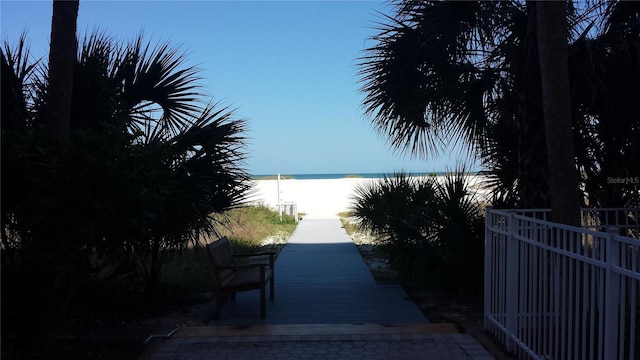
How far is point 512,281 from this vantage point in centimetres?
536

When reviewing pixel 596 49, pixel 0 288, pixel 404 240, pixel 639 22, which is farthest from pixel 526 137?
pixel 0 288

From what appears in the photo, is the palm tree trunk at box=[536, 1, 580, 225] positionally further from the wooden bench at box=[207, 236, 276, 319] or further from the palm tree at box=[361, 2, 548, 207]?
the wooden bench at box=[207, 236, 276, 319]

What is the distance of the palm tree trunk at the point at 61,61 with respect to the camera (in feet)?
17.6

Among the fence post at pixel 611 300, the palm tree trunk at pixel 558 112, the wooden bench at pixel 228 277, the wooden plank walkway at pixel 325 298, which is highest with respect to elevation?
the palm tree trunk at pixel 558 112

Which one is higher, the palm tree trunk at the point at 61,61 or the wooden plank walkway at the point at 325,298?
the palm tree trunk at the point at 61,61

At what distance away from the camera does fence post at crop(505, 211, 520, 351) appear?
17.4ft

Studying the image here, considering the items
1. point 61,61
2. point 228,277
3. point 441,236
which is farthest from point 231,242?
point 61,61

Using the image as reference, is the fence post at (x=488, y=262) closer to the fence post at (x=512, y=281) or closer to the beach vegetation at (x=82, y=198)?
the fence post at (x=512, y=281)

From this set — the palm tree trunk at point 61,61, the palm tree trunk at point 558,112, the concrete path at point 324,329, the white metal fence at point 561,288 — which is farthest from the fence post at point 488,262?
the palm tree trunk at point 61,61

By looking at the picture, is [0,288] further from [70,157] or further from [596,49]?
[596,49]

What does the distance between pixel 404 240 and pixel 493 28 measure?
322cm

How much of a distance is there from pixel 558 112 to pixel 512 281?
1.58 metres

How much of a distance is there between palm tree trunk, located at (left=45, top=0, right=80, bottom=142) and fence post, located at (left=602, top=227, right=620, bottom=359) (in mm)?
4540

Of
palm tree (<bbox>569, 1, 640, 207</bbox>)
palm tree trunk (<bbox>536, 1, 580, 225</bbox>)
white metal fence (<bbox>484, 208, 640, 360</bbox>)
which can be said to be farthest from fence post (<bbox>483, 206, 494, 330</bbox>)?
palm tree (<bbox>569, 1, 640, 207</bbox>)
